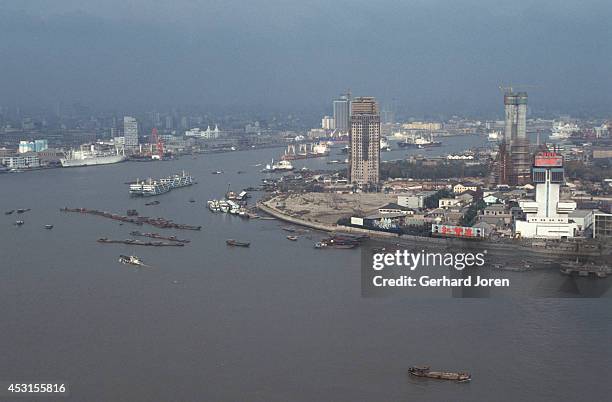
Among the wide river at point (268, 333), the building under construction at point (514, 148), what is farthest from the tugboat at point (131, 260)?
the building under construction at point (514, 148)

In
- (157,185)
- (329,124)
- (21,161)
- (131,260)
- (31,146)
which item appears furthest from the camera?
(329,124)

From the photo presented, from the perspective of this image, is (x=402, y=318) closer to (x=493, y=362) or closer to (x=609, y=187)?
(x=493, y=362)

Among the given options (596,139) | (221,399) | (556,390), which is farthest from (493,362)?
(596,139)

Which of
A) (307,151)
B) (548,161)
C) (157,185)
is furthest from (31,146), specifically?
(548,161)

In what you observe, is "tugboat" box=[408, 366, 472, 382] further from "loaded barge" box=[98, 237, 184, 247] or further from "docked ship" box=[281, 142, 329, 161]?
"docked ship" box=[281, 142, 329, 161]

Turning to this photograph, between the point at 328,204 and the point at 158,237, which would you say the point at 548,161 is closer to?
the point at 328,204

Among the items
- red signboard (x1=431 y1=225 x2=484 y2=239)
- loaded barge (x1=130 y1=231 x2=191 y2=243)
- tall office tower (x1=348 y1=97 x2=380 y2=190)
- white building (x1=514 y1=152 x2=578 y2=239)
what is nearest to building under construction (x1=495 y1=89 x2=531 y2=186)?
tall office tower (x1=348 y1=97 x2=380 y2=190)

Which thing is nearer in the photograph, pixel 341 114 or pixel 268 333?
pixel 268 333
